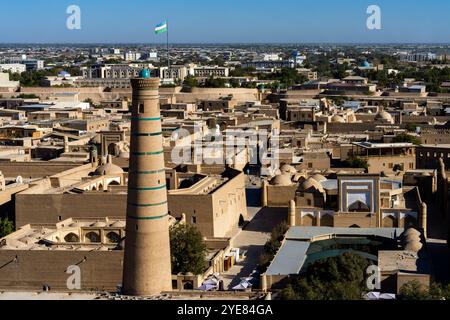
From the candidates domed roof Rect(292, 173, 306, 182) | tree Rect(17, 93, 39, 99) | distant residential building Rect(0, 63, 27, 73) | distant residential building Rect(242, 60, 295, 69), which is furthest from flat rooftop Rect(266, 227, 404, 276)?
distant residential building Rect(242, 60, 295, 69)

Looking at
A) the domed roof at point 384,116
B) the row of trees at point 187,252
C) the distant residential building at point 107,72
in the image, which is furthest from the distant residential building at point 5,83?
the row of trees at point 187,252

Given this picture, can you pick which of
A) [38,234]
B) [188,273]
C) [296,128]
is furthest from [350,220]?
[296,128]

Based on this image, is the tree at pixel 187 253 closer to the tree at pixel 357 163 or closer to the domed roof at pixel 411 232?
the domed roof at pixel 411 232

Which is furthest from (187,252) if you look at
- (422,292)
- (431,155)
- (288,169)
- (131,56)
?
(131,56)

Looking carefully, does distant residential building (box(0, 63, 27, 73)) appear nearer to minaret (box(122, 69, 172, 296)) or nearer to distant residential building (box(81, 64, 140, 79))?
distant residential building (box(81, 64, 140, 79))
